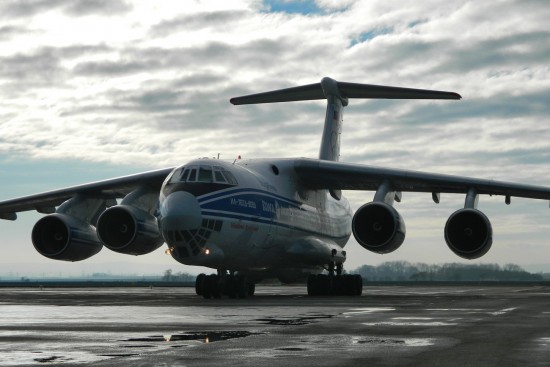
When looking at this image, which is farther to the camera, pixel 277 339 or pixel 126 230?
pixel 126 230

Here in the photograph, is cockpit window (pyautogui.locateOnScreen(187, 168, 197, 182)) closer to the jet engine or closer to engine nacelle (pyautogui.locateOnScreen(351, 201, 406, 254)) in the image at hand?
engine nacelle (pyautogui.locateOnScreen(351, 201, 406, 254))

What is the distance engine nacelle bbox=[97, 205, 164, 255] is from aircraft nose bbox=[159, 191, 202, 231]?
11.5 feet

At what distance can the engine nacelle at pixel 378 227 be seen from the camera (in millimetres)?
24219

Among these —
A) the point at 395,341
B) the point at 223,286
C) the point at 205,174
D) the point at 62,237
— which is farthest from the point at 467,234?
the point at 395,341

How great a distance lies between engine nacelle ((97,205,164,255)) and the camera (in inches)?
963

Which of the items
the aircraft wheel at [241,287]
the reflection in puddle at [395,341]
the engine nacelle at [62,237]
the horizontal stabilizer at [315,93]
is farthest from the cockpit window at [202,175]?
the reflection in puddle at [395,341]

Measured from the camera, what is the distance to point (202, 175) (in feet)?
72.1

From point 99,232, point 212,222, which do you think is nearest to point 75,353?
point 212,222

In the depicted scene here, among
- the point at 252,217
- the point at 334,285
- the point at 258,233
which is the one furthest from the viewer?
the point at 334,285

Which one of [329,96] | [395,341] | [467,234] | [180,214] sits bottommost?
[395,341]

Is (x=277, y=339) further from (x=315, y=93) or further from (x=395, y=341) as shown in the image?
(x=315, y=93)

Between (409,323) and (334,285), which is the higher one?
(334,285)

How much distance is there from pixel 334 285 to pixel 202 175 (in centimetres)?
769

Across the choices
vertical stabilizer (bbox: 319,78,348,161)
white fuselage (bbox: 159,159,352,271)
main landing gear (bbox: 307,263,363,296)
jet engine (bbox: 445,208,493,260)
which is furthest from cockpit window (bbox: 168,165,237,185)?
vertical stabilizer (bbox: 319,78,348,161)
